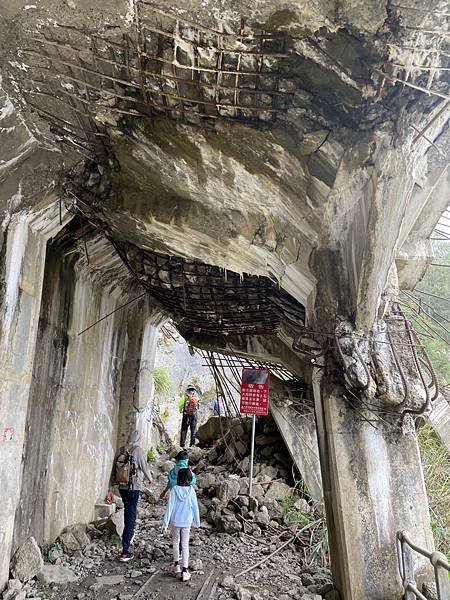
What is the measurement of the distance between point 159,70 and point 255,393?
536 cm

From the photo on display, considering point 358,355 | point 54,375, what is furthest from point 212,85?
point 54,375

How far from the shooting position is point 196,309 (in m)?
5.87

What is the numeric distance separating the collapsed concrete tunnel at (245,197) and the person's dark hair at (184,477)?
130 centimetres

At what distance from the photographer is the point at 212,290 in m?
5.01

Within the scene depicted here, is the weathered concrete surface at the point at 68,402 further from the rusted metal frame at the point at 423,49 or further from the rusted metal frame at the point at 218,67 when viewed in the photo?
the rusted metal frame at the point at 423,49

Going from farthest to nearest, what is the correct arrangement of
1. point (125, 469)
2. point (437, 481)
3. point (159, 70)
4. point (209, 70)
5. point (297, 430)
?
point (297, 430) → point (437, 481) → point (125, 469) → point (159, 70) → point (209, 70)

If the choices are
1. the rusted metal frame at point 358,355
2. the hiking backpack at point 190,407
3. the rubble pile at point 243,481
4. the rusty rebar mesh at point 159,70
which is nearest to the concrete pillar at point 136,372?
the rubble pile at point 243,481

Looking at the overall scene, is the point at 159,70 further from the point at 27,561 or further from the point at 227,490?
the point at 227,490

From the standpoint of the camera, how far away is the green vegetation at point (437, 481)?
503 centimetres

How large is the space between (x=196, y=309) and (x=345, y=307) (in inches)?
108

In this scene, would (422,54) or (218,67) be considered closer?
(422,54)

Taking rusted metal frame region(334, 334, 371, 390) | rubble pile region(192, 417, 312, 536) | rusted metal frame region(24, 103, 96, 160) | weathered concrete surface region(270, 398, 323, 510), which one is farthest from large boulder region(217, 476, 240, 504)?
rusted metal frame region(24, 103, 96, 160)

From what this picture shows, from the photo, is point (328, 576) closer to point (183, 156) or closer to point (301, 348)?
point (301, 348)

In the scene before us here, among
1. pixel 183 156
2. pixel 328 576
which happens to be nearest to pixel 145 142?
pixel 183 156
